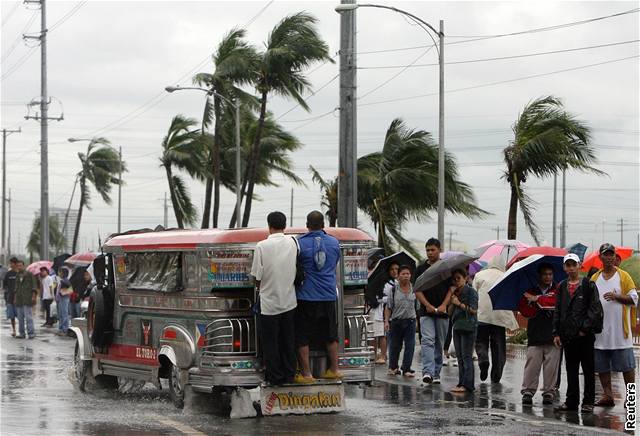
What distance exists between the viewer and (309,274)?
12867mm

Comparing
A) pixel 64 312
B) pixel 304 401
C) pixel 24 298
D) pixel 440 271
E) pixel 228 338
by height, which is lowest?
pixel 304 401

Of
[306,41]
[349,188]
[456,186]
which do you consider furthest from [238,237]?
[306,41]

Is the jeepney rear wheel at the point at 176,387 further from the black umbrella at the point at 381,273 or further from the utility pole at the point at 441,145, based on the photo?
the utility pole at the point at 441,145

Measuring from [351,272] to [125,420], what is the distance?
306 cm

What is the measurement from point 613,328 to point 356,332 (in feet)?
9.53

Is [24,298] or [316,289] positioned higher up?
[316,289]

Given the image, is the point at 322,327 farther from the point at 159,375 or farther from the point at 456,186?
the point at 456,186

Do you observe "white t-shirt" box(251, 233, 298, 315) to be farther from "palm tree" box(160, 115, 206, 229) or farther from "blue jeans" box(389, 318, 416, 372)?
"palm tree" box(160, 115, 206, 229)

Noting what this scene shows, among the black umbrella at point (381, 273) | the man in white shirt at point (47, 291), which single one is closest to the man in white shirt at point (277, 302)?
the black umbrella at point (381, 273)

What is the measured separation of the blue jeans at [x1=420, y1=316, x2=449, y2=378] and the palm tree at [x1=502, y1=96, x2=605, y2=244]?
1243 cm

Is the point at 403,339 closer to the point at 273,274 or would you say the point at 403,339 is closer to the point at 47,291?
the point at 273,274

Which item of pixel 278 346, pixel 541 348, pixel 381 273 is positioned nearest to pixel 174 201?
pixel 381 273

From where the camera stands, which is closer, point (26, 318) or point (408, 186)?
point (26, 318)

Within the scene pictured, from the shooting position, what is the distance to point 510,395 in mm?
15492
